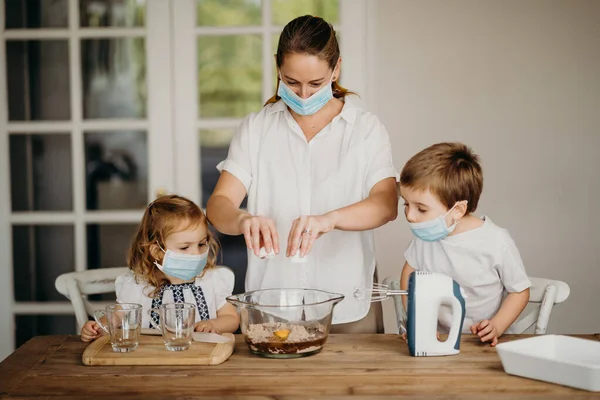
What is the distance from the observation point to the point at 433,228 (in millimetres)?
2125

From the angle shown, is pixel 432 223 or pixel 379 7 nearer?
pixel 432 223

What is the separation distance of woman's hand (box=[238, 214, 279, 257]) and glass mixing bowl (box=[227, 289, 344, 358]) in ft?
0.51

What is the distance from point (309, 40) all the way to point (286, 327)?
30.6 inches

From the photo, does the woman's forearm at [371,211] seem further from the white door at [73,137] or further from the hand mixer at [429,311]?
the white door at [73,137]

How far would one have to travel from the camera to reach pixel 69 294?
2.43 metres

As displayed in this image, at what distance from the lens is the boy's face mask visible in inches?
83.5

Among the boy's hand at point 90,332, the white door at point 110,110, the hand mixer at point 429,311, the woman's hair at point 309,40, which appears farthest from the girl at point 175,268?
the white door at point 110,110

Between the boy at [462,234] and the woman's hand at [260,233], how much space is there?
1.43ft

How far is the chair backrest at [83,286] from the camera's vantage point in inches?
95.3

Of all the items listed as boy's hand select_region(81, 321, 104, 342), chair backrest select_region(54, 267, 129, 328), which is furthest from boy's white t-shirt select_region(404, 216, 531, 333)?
chair backrest select_region(54, 267, 129, 328)

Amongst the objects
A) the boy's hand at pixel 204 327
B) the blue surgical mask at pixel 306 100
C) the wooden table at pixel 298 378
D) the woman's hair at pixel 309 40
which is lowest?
the wooden table at pixel 298 378

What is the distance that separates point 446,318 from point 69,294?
116cm

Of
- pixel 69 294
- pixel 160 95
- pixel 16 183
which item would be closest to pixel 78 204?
pixel 16 183

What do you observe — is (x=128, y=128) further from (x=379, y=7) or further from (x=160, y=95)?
(x=379, y=7)
